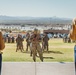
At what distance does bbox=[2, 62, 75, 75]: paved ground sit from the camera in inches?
169

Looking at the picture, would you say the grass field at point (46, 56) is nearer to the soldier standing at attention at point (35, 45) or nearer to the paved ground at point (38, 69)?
the soldier standing at attention at point (35, 45)

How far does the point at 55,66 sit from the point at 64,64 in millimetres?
159

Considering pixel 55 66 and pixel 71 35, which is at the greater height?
pixel 71 35

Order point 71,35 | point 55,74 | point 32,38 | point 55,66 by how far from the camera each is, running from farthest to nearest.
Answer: point 32,38 → point 55,66 → point 55,74 → point 71,35

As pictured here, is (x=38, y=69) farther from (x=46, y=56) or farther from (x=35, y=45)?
(x=46, y=56)

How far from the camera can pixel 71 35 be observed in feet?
11.3

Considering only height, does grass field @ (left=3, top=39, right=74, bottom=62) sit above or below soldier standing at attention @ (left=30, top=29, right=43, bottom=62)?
below

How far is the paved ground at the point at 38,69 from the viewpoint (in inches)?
169

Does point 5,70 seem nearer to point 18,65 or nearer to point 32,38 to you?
point 18,65

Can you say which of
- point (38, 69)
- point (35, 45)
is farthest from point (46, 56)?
point (38, 69)

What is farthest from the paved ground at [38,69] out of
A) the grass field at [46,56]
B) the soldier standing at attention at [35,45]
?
the grass field at [46,56]

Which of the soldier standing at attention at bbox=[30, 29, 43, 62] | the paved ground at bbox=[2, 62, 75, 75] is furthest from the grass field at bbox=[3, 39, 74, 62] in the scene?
the paved ground at bbox=[2, 62, 75, 75]

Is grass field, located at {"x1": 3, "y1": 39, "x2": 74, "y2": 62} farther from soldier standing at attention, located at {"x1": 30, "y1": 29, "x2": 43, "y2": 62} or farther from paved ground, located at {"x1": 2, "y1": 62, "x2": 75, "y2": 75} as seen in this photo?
paved ground, located at {"x1": 2, "y1": 62, "x2": 75, "y2": 75}

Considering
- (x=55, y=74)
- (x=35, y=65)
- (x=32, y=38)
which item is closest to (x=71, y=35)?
(x=55, y=74)
